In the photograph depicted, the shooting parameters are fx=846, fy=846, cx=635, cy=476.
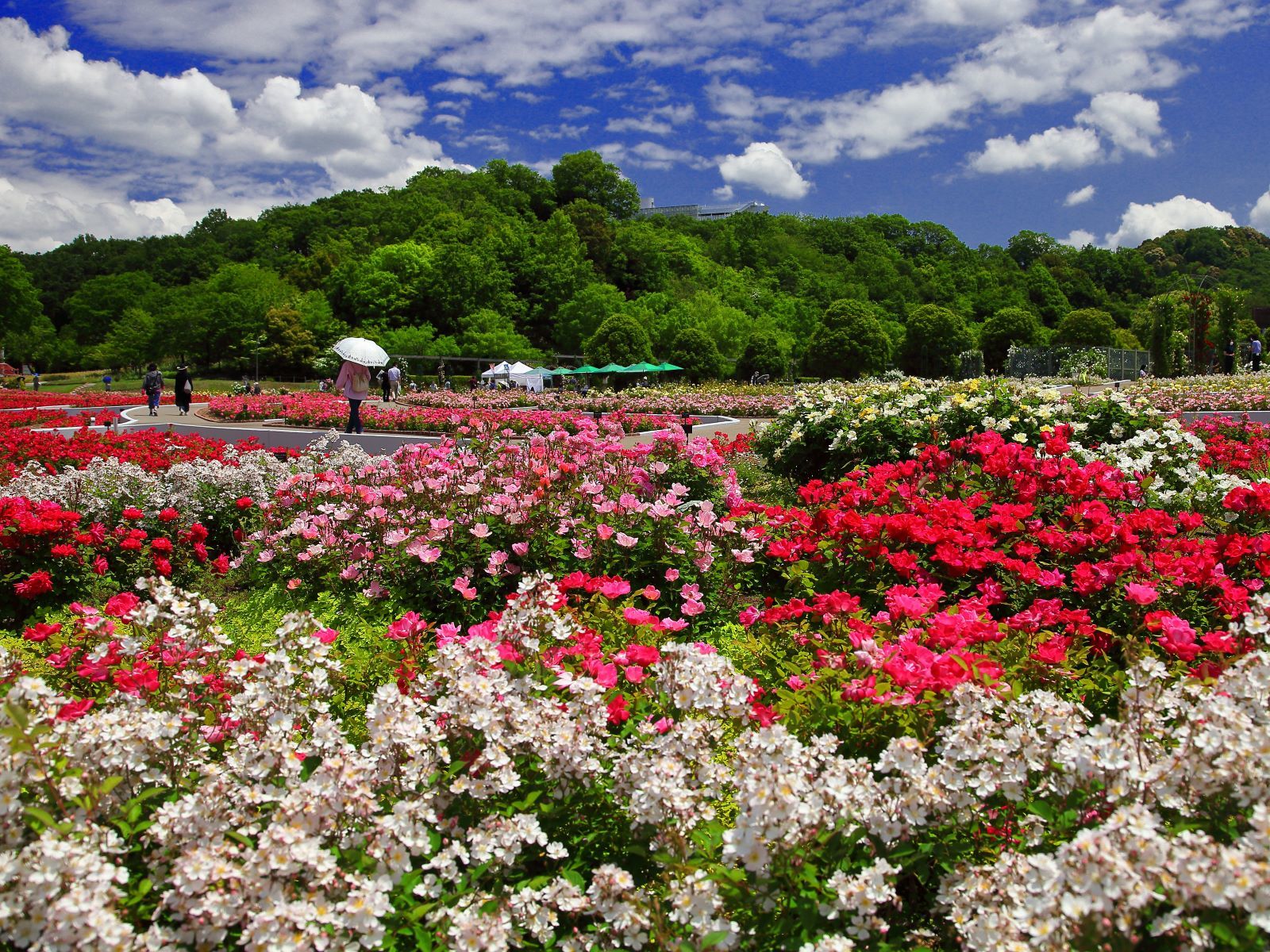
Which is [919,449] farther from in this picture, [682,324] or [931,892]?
[682,324]

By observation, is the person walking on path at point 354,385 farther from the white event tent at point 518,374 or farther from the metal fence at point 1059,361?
the metal fence at point 1059,361

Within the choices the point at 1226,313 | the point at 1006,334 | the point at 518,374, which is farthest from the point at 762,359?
the point at 1226,313

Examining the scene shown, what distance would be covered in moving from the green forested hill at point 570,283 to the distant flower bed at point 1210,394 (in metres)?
16.9

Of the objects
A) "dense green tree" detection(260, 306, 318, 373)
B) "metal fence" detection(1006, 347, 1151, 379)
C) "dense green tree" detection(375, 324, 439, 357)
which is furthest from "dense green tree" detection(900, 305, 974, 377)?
"dense green tree" detection(260, 306, 318, 373)

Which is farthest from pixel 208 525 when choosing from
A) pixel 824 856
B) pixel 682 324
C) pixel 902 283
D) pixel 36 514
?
pixel 902 283

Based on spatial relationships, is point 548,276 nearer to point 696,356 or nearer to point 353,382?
point 696,356

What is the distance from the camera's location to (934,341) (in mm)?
46969

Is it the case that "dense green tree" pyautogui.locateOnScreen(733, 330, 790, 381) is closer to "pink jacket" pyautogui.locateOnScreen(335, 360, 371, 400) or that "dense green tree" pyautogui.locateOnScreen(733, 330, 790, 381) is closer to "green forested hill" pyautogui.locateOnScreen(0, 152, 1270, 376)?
"green forested hill" pyautogui.locateOnScreen(0, 152, 1270, 376)

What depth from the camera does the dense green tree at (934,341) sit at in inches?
1837

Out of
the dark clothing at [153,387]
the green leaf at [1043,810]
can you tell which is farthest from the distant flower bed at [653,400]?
the green leaf at [1043,810]

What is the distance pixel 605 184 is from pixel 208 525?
8671 cm

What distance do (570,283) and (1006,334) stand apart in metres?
31.4

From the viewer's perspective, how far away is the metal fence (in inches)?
1323

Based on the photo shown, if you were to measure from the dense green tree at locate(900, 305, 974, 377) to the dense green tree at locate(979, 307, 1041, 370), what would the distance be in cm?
187
